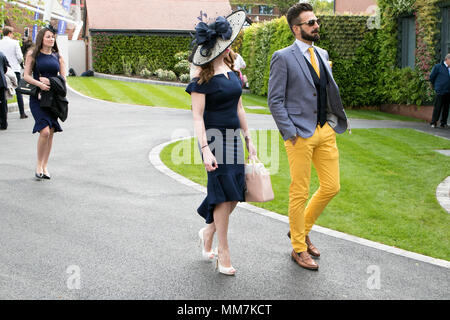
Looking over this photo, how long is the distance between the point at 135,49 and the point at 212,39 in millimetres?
31526

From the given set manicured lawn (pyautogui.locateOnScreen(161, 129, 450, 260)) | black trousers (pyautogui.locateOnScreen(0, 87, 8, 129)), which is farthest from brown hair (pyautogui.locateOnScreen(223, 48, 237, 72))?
black trousers (pyautogui.locateOnScreen(0, 87, 8, 129))

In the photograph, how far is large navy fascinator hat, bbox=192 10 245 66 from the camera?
15.0 feet

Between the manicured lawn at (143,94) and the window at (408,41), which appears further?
the manicured lawn at (143,94)

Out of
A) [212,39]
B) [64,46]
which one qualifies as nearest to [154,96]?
[212,39]

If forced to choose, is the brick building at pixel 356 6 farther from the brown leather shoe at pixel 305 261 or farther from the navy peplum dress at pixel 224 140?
the navy peplum dress at pixel 224 140

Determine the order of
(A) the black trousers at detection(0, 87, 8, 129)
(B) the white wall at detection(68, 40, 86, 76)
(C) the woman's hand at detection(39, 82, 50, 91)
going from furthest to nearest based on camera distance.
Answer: (B) the white wall at detection(68, 40, 86, 76) → (A) the black trousers at detection(0, 87, 8, 129) → (C) the woman's hand at detection(39, 82, 50, 91)

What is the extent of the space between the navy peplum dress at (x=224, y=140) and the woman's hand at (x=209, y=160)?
3.6 inches

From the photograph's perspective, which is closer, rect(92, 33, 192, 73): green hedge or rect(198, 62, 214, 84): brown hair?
rect(198, 62, 214, 84): brown hair

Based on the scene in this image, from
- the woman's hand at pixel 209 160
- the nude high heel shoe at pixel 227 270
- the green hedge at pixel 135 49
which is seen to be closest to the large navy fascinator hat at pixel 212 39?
the woman's hand at pixel 209 160

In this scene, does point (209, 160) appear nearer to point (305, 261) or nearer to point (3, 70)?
point (305, 261)

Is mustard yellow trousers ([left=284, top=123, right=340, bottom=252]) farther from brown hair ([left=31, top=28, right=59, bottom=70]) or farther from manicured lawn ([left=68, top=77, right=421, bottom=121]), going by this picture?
manicured lawn ([left=68, top=77, right=421, bottom=121])

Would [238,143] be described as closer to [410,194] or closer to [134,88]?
[410,194]

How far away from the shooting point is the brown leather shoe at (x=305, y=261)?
4.89 metres

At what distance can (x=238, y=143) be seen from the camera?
4.70m
